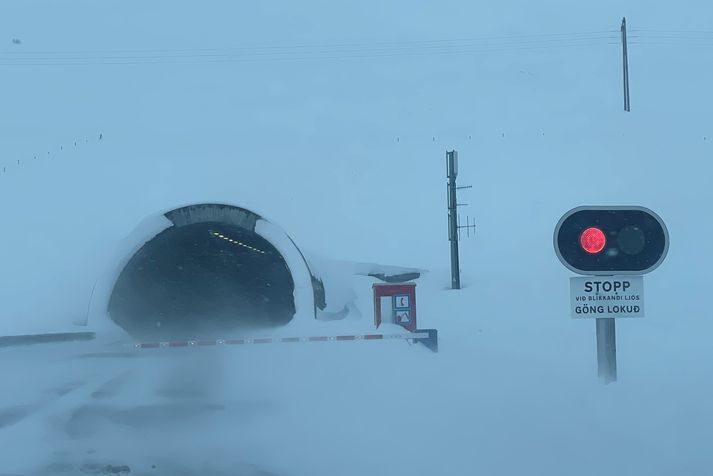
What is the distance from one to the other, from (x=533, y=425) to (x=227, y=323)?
27.4 meters

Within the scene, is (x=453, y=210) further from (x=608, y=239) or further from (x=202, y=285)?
(x=608, y=239)

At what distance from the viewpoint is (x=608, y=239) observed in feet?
26.9

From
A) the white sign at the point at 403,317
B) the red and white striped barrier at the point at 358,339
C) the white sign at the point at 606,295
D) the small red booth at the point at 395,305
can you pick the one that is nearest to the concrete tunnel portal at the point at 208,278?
the small red booth at the point at 395,305

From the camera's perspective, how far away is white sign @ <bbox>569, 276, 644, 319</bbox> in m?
8.46

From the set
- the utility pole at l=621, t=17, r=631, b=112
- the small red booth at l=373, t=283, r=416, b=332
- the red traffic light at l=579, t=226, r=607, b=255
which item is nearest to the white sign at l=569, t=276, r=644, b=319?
the red traffic light at l=579, t=226, r=607, b=255

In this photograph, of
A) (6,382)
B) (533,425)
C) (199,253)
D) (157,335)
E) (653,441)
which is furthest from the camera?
(199,253)

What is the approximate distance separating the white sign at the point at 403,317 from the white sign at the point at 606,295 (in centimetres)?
1436

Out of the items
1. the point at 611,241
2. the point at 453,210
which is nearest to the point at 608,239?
the point at 611,241

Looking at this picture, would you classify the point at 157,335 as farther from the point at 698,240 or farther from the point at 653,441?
the point at 653,441

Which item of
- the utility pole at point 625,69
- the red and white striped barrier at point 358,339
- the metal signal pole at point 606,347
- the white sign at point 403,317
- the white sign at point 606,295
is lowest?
the red and white striped barrier at point 358,339

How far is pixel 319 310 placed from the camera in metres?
28.9

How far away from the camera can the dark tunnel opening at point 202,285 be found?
28314mm

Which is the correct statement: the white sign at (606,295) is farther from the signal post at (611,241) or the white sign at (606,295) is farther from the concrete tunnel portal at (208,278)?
the concrete tunnel portal at (208,278)

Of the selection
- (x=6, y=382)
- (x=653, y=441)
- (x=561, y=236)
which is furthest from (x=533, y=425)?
(x=6, y=382)
